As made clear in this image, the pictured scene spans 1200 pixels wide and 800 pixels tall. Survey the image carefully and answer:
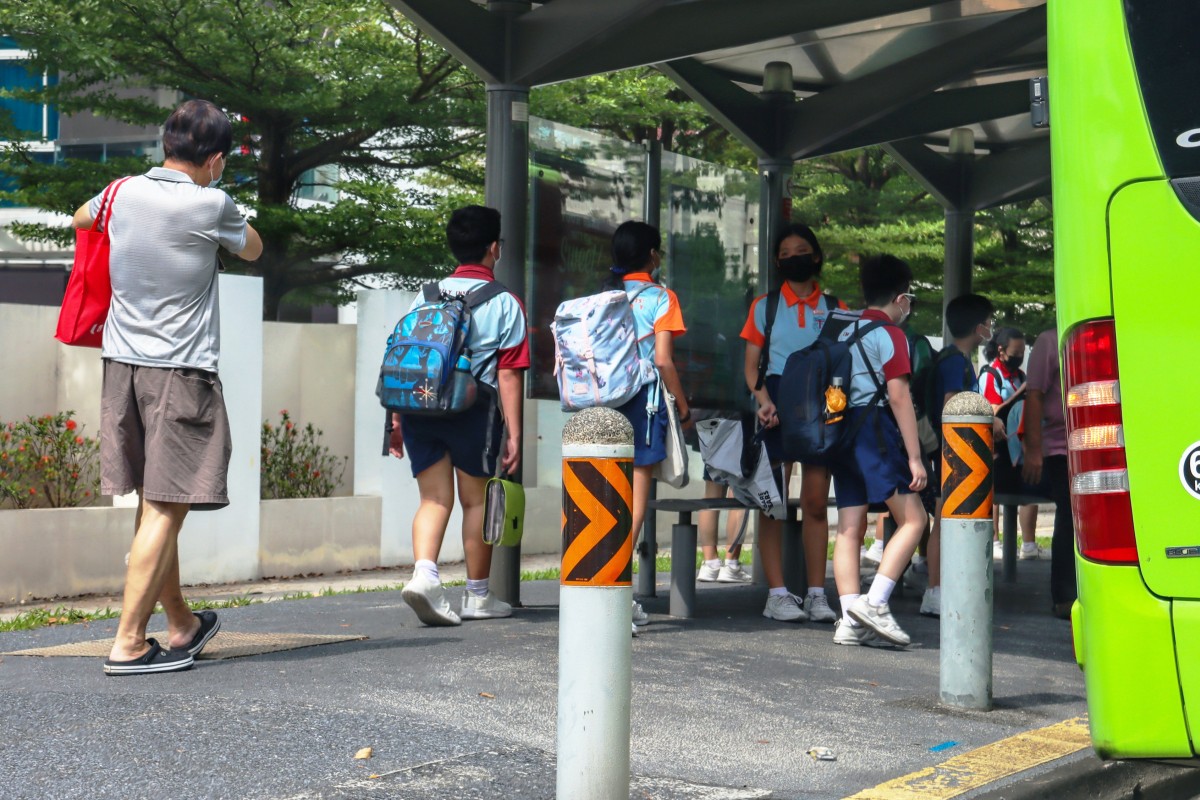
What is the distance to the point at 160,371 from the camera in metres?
5.75

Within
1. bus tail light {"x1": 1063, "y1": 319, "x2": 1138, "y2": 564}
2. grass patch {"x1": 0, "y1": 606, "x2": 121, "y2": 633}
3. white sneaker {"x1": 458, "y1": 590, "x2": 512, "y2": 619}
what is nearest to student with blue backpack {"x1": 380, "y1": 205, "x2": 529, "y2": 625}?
white sneaker {"x1": 458, "y1": 590, "x2": 512, "y2": 619}

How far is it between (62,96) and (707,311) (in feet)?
40.8

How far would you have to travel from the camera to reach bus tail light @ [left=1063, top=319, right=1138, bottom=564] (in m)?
3.49

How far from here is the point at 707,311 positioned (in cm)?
956

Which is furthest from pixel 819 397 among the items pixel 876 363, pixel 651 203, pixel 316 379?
pixel 316 379

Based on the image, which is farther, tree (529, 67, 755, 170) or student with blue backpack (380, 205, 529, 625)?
tree (529, 67, 755, 170)

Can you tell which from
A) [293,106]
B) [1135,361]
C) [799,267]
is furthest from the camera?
[293,106]

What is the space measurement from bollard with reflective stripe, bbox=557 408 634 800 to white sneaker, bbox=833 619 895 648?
137 inches

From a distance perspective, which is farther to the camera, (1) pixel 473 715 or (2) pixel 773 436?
(2) pixel 773 436

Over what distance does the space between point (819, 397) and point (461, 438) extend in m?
1.76

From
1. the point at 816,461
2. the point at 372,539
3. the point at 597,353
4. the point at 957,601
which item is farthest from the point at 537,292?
the point at 372,539

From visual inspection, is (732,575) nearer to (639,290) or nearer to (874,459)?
(874,459)

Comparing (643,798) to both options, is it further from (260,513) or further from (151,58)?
(151,58)

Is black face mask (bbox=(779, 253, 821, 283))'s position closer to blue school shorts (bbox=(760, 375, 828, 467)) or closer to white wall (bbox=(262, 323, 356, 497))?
blue school shorts (bbox=(760, 375, 828, 467))
